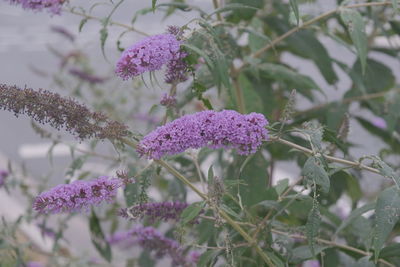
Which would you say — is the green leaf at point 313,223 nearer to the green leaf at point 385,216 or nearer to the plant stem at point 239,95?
the green leaf at point 385,216

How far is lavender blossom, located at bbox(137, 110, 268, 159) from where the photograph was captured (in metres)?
0.96

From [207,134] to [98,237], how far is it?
96 cm

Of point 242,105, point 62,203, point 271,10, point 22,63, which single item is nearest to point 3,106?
point 62,203

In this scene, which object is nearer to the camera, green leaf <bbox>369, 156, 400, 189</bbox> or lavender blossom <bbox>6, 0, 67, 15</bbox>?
green leaf <bbox>369, 156, 400, 189</bbox>

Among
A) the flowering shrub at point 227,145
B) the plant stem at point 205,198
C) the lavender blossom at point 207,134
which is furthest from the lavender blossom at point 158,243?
the lavender blossom at point 207,134

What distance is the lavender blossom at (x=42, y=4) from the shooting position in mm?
1321

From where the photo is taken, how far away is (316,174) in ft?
3.29

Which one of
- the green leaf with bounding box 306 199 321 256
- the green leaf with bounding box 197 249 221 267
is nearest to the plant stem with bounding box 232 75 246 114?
the green leaf with bounding box 197 249 221 267

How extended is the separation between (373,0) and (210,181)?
817 mm

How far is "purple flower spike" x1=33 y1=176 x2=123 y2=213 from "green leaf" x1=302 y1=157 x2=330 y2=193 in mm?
273

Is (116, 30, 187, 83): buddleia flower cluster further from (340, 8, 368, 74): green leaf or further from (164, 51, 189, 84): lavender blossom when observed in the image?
(340, 8, 368, 74): green leaf

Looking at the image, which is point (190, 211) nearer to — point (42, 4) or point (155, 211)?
point (155, 211)

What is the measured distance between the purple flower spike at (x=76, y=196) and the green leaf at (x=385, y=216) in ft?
1.24

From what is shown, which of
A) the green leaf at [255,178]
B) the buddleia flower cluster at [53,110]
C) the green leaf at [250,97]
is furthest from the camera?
the green leaf at [250,97]
